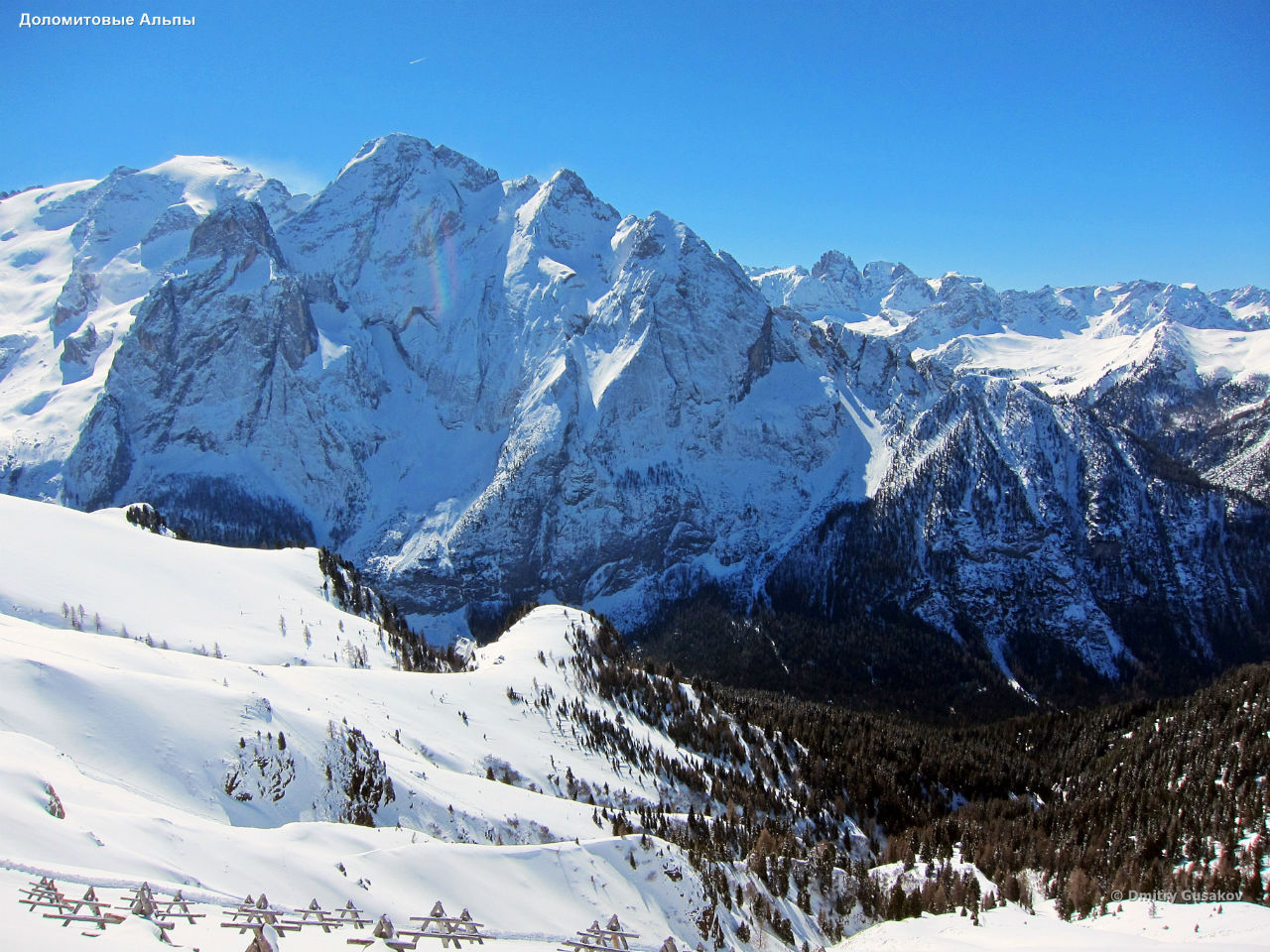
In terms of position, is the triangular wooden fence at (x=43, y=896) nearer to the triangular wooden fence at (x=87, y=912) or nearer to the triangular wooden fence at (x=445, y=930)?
the triangular wooden fence at (x=87, y=912)

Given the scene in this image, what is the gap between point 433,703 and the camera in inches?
3809

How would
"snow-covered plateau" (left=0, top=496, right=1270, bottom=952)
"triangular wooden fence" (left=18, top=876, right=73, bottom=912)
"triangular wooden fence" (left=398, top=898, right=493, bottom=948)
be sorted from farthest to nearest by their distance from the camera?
"triangular wooden fence" (left=398, top=898, right=493, bottom=948) → "snow-covered plateau" (left=0, top=496, right=1270, bottom=952) → "triangular wooden fence" (left=18, top=876, right=73, bottom=912)

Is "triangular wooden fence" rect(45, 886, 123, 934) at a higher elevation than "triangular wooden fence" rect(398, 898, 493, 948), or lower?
higher

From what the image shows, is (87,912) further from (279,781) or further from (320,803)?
(320,803)

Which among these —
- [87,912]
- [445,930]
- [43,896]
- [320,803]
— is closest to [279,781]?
[320,803]

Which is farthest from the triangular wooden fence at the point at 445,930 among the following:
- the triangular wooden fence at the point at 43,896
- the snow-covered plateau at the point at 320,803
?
the triangular wooden fence at the point at 43,896

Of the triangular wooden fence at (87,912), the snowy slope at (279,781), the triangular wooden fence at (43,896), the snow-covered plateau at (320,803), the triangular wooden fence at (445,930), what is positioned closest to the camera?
the triangular wooden fence at (87,912)

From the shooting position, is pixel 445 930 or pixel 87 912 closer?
pixel 87 912

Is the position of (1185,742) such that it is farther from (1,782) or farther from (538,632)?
(1,782)

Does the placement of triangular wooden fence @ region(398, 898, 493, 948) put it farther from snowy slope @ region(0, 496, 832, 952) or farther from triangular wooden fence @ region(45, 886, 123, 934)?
triangular wooden fence @ region(45, 886, 123, 934)

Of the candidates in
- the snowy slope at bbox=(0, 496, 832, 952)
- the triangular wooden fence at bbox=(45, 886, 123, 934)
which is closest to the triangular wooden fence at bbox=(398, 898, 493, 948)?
the snowy slope at bbox=(0, 496, 832, 952)

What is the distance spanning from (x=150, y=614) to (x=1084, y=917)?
→ 112 meters

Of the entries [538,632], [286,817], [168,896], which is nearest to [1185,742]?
[538,632]

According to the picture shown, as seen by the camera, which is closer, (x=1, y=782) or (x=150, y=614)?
(x=1, y=782)
